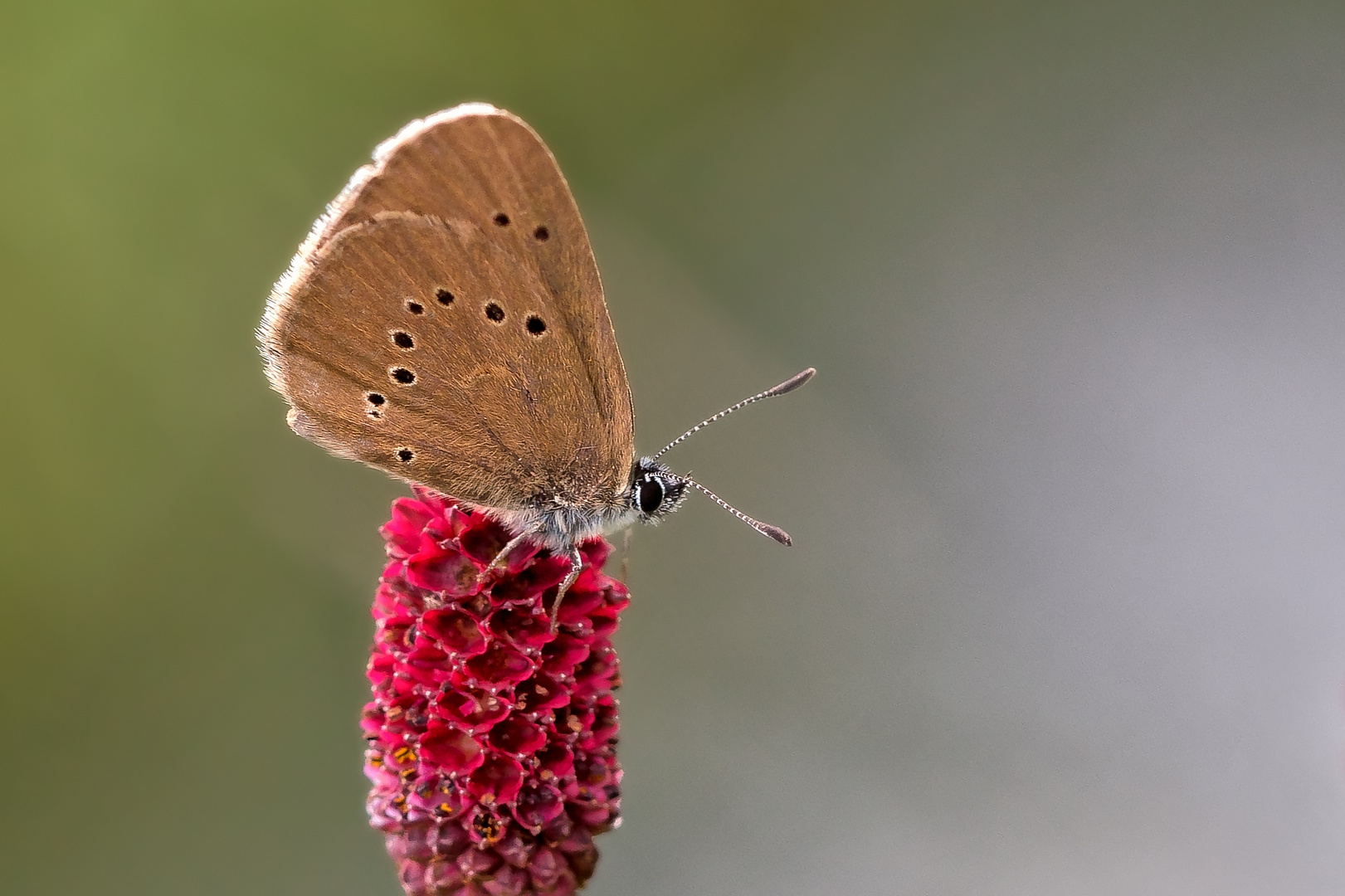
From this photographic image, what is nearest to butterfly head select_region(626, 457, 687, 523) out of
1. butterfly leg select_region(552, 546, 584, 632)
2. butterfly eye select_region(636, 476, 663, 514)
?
butterfly eye select_region(636, 476, 663, 514)

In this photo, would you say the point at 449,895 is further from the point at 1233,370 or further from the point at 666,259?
the point at 1233,370

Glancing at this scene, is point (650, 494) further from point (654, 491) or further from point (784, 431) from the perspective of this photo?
point (784, 431)

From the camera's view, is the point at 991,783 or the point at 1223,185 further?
the point at 1223,185

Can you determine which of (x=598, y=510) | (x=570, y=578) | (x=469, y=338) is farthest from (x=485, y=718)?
(x=469, y=338)

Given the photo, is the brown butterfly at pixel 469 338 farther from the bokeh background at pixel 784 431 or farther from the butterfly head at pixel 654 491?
the bokeh background at pixel 784 431

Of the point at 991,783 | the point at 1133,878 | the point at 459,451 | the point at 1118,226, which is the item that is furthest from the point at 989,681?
the point at 459,451

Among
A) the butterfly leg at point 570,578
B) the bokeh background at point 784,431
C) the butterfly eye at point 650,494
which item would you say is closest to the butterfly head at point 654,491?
the butterfly eye at point 650,494

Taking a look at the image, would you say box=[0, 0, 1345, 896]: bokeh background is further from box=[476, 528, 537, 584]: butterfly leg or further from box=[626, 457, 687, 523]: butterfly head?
box=[476, 528, 537, 584]: butterfly leg
